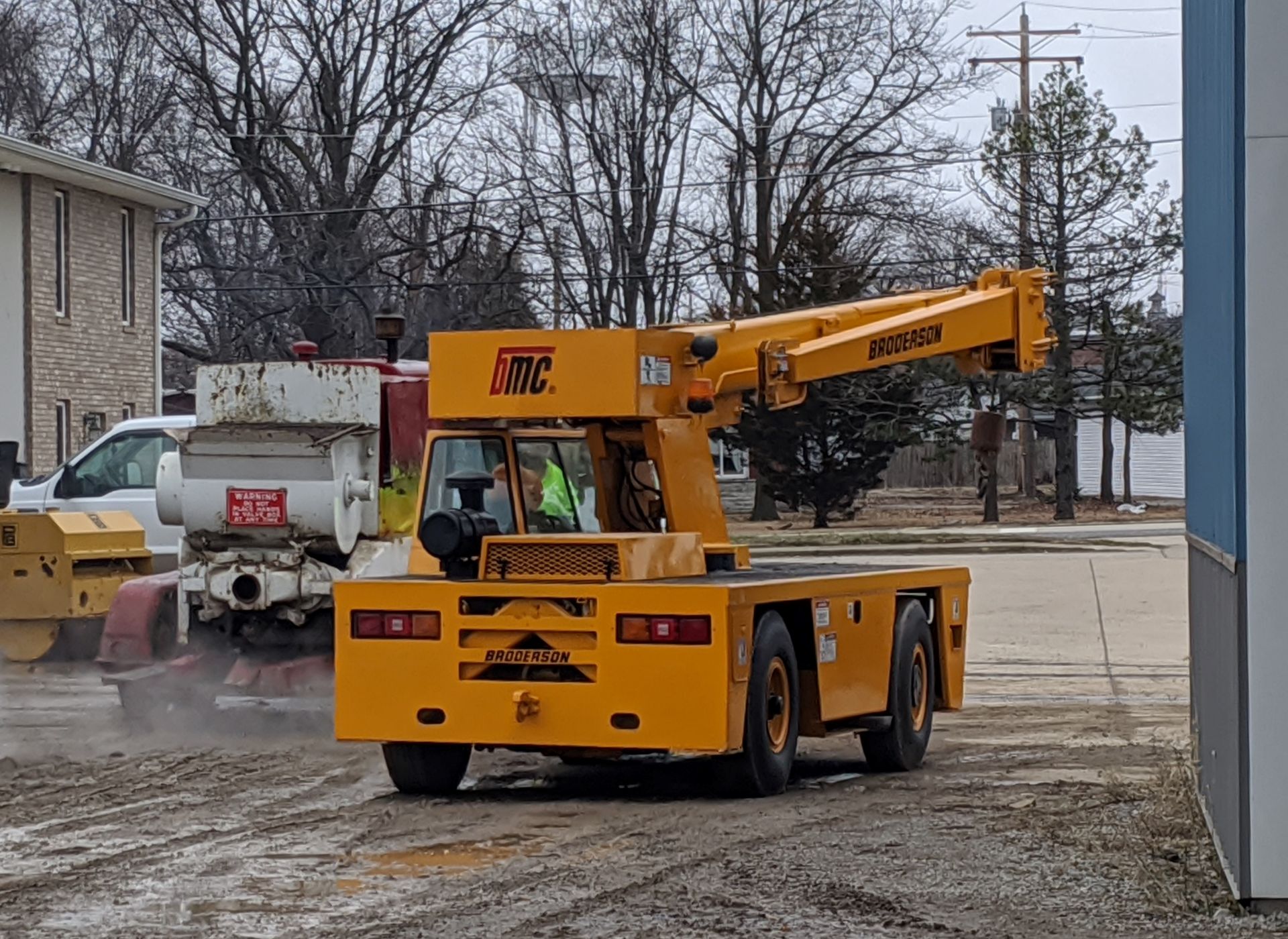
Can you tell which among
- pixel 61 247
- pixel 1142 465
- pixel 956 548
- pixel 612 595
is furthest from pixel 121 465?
pixel 1142 465

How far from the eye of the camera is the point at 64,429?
3161 cm

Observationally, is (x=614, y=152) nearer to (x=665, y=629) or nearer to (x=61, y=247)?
(x=61, y=247)

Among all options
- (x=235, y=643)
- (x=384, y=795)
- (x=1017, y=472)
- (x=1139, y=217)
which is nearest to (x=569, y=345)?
(x=384, y=795)

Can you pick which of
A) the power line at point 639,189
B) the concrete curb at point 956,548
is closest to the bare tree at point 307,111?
the power line at point 639,189

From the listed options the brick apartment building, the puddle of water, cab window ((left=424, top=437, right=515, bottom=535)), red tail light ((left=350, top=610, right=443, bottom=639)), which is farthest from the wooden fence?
the puddle of water

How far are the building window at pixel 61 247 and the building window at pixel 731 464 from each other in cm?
2311

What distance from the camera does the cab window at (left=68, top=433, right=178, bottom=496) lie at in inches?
691

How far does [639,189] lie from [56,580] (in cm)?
A: 3452

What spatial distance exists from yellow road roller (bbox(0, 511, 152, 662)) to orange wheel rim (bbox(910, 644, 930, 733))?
280 inches

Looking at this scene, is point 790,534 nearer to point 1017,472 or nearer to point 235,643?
point 1017,472

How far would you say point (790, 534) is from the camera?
38594mm

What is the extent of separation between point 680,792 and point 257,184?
38426mm

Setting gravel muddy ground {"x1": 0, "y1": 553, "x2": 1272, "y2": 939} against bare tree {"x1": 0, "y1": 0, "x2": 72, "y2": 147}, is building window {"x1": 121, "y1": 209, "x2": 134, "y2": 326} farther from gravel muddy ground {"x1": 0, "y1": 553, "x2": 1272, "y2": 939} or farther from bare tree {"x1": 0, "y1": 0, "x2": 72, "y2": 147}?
gravel muddy ground {"x1": 0, "y1": 553, "x2": 1272, "y2": 939}

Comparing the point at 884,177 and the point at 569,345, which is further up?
the point at 884,177
